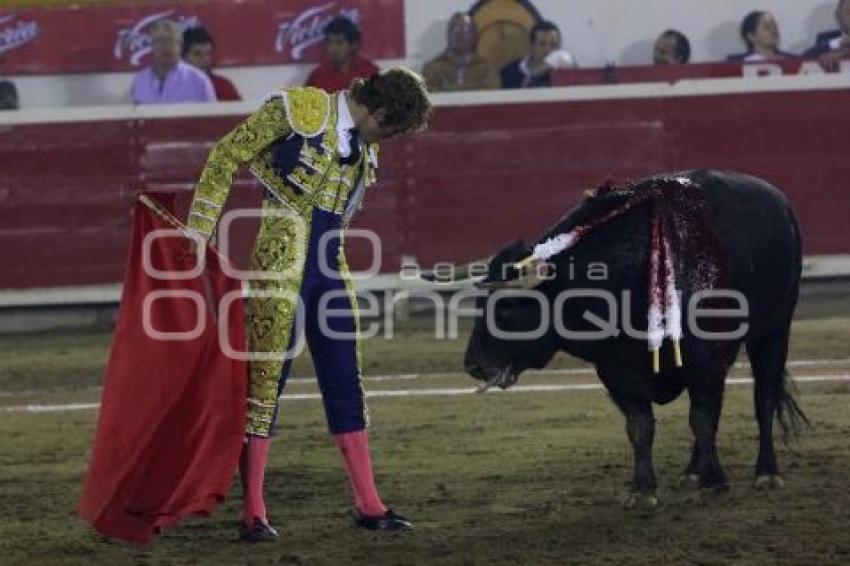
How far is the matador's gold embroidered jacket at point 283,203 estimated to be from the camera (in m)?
4.53

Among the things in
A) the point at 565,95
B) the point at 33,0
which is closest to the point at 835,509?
the point at 565,95

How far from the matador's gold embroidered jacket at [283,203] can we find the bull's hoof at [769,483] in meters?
1.38

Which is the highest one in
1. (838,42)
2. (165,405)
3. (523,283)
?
(838,42)

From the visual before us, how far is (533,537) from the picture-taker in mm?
4633

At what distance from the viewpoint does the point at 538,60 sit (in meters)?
10.4

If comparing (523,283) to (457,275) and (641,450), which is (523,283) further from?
(641,450)

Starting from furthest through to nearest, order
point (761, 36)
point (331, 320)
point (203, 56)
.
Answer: point (761, 36)
point (203, 56)
point (331, 320)

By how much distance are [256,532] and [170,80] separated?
562cm

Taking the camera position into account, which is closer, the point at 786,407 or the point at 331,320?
the point at 331,320

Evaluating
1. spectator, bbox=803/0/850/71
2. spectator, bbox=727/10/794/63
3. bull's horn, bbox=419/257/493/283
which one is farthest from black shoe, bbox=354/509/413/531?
spectator, bbox=727/10/794/63

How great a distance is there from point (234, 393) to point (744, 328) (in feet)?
4.60

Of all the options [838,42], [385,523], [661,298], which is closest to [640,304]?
[661,298]

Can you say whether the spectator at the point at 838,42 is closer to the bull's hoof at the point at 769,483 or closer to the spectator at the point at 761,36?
the spectator at the point at 761,36

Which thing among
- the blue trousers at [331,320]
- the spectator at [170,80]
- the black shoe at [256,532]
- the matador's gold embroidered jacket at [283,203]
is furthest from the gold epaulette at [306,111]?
the spectator at [170,80]
